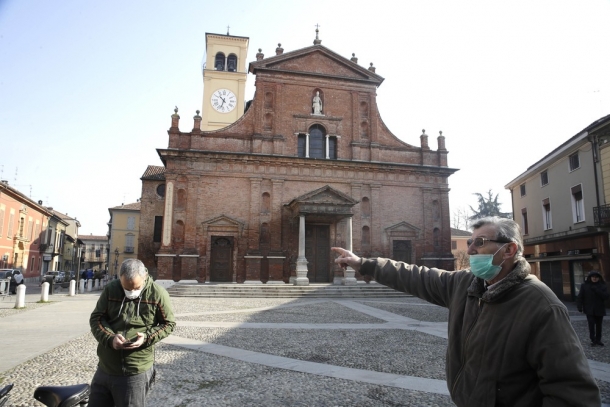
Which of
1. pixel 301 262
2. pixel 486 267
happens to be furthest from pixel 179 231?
pixel 486 267

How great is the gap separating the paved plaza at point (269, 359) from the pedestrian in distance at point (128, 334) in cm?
189

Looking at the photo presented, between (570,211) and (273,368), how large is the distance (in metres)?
19.9

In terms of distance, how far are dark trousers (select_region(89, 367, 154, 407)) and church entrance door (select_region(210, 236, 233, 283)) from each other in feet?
67.8

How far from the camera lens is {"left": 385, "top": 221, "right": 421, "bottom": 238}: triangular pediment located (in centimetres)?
2550

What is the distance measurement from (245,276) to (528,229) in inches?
709

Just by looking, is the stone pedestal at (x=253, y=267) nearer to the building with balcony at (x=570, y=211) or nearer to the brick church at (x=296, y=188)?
the brick church at (x=296, y=188)

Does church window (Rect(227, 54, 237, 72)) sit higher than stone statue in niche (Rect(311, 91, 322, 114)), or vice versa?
church window (Rect(227, 54, 237, 72))

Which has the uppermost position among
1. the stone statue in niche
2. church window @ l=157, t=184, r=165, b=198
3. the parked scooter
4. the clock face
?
the clock face

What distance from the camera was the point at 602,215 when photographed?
55.3 feet

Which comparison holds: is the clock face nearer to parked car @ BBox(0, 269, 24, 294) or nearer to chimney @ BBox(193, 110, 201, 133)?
Result: chimney @ BBox(193, 110, 201, 133)

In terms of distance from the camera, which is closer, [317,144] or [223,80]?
[317,144]

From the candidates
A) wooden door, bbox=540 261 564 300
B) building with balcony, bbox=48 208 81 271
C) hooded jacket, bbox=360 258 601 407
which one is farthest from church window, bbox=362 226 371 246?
building with balcony, bbox=48 208 81 271

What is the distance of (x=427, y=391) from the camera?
5.47 meters

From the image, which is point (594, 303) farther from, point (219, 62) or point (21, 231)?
point (21, 231)
